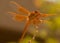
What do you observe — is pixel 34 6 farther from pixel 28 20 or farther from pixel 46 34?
pixel 28 20

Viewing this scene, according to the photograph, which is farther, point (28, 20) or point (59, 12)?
point (59, 12)

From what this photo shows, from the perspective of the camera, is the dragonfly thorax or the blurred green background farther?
the blurred green background

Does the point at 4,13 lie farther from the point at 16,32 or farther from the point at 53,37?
the point at 53,37

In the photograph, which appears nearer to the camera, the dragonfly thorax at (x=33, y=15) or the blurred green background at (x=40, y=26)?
the dragonfly thorax at (x=33, y=15)

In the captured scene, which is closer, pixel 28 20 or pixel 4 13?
pixel 28 20

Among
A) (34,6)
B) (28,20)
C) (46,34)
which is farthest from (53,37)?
(28,20)

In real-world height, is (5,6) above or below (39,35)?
above

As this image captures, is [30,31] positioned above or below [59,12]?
below

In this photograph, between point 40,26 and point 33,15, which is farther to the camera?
point 40,26

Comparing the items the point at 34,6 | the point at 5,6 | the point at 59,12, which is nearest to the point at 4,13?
the point at 5,6
